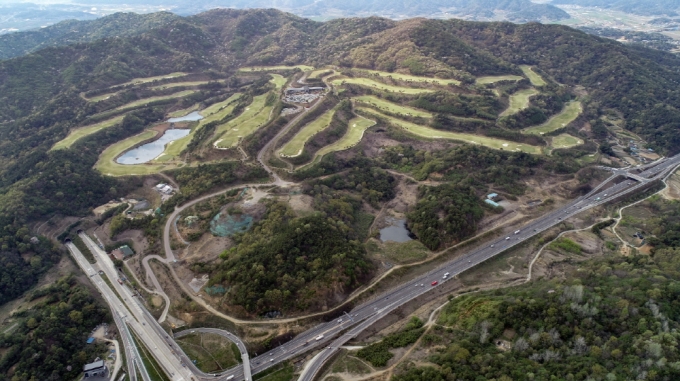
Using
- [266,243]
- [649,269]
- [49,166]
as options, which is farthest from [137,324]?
[649,269]

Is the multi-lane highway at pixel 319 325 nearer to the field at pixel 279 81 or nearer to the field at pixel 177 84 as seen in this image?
the field at pixel 279 81

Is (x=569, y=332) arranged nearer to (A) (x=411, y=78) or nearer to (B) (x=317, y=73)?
(A) (x=411, y=78)

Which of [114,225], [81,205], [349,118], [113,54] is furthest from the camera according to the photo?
[113,54]

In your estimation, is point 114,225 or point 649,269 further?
point 114,225

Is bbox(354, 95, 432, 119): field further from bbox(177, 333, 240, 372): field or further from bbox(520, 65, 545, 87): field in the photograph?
bbox(177, 333, 240, 372): field

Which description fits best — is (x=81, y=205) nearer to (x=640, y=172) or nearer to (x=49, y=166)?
(x=49, y=166)

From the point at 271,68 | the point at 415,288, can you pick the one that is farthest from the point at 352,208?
the point at 271,68

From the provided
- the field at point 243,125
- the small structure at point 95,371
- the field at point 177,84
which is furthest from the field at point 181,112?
the small structure at point 95,371
